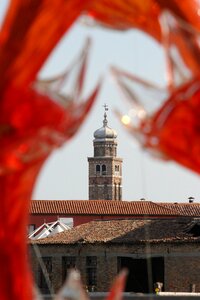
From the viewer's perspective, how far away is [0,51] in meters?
6.31

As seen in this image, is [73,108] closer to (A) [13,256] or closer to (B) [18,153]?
(B) [18,153]

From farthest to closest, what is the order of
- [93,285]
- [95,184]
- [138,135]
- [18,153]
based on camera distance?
1. [95,184]
2. [93,285]
3. [138,135]
4. [18,153]

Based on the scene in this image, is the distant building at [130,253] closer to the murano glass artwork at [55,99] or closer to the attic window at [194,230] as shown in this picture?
→ the attic window at [194,230]

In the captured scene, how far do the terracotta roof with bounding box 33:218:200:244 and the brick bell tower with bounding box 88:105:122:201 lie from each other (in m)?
51.3

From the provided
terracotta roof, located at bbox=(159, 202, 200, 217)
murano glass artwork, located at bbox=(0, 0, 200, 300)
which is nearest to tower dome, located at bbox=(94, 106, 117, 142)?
terracotta roof, located at bbox=(159, 202, 200, 217)

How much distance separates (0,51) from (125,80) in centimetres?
103

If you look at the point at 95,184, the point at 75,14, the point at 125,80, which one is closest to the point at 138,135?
the point at 125,80

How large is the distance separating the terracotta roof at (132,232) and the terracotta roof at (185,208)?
14.9 meters

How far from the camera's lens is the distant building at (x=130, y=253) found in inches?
1481

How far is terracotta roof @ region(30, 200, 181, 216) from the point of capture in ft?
193

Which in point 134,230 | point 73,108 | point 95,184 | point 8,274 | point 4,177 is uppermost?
point 95,184

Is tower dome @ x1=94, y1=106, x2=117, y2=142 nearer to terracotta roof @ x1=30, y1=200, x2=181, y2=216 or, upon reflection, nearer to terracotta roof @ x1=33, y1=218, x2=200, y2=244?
terracotta roof @ x1=30, y1=200, x2=181, y2=216

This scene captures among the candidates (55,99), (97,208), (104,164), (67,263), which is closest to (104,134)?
(104,164)

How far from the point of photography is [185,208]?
59.4m
